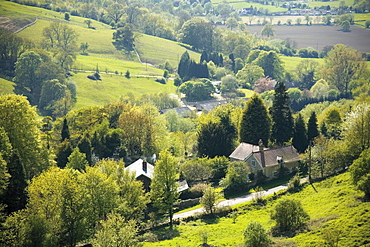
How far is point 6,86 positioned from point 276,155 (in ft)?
264

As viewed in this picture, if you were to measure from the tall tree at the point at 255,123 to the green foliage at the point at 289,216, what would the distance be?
93.8ft

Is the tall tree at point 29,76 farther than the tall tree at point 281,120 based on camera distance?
Yes

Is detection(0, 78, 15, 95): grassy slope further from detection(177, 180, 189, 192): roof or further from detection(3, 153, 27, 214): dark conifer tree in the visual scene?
detection(3, 153, 27, 214): dark conifer tree

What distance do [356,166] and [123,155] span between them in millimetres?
38034

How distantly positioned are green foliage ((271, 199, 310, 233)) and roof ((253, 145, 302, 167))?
803 inches

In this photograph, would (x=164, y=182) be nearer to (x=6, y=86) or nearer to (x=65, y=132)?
(x=65, y=132)

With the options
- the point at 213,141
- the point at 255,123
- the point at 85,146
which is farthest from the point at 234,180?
the point at 85,146

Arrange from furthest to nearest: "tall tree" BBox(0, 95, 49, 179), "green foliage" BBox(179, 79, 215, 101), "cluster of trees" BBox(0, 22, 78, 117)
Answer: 1. "green foliage" BBox(179, 79, 215, 101)
2. "cluster of trees" BBox(0, 22, 78, 117)
3. "tall tree" BBox(0, 95, 49, 179)

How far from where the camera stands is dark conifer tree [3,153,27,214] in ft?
156

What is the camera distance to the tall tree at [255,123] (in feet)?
242

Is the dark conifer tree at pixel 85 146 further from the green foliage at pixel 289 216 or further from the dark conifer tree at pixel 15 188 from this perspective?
the green foliage at pixel 289 216

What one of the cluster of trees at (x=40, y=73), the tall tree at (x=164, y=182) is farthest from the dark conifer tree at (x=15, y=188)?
the cluster of trees at (x=40, y=73)

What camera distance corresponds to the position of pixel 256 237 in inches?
1599

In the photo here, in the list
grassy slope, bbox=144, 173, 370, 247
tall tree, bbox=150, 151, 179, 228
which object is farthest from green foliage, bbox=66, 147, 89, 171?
grassy slope, bbox=144, 173, 370, 247
